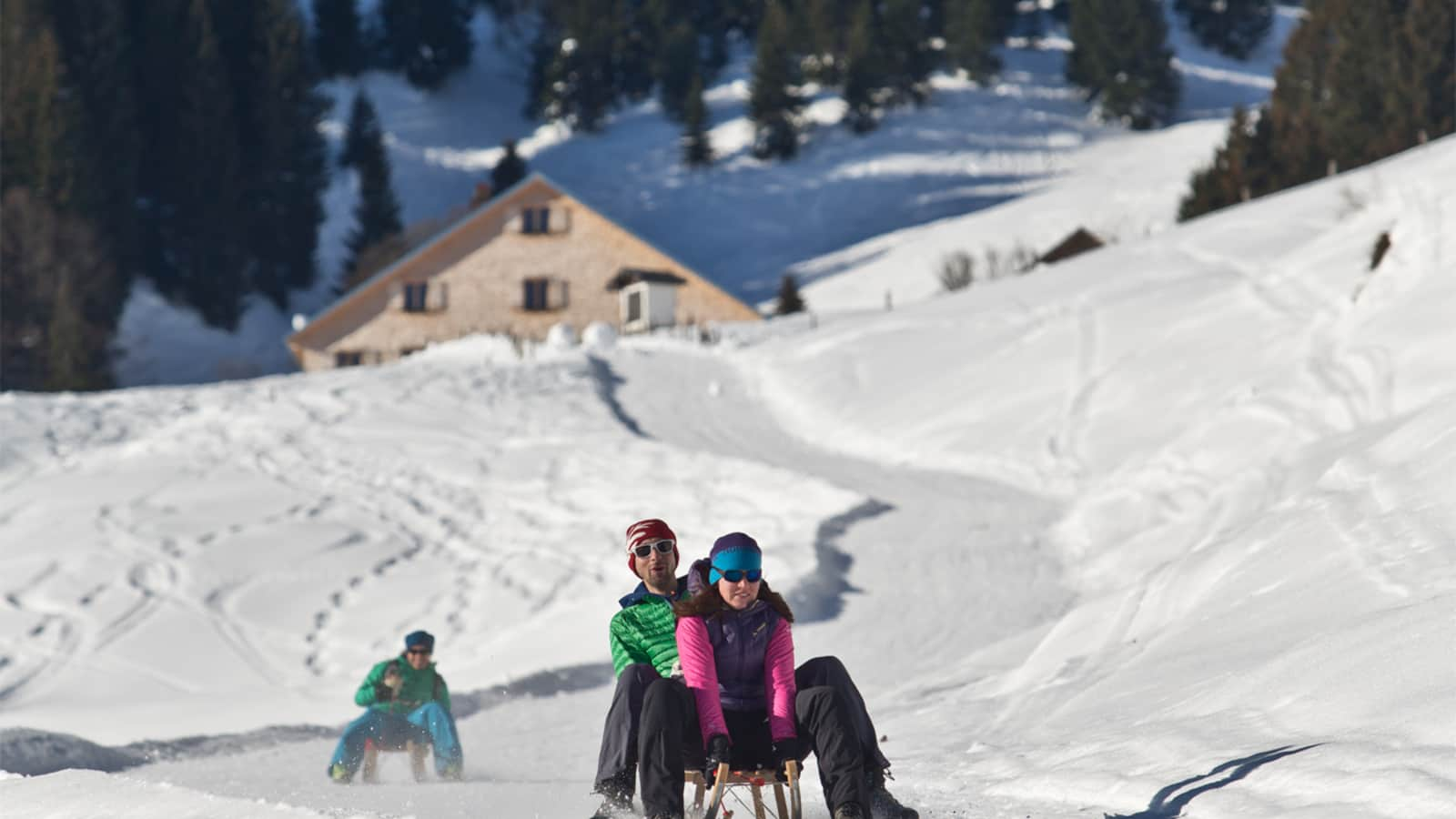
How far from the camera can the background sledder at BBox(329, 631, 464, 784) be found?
10.5m

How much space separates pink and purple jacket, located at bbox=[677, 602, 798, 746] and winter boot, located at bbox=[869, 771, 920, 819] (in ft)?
1.16

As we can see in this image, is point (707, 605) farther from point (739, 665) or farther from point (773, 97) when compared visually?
point (773, 97)

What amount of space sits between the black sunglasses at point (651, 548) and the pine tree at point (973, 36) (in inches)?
3074

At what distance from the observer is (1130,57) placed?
7781cm

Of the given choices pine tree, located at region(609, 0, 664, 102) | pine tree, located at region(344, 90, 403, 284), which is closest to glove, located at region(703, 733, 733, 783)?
pine tree, located at region(344, 90, 403, 284)

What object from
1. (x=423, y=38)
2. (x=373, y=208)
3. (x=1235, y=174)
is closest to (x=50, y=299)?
(x=373, y=208)

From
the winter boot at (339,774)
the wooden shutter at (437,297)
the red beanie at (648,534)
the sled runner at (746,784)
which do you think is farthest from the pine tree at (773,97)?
the sled runner at (746,784)

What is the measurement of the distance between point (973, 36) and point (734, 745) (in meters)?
79.5

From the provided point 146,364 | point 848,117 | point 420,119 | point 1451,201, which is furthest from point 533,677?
point 420,119

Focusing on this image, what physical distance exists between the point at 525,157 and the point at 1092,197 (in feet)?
93.4

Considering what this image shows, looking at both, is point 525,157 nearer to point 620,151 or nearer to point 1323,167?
point 620,151

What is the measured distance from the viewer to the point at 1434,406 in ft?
46.1

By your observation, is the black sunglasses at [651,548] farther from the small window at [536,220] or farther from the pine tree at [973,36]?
the pine tree at [973,36]

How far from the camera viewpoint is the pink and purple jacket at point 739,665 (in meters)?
6.28
